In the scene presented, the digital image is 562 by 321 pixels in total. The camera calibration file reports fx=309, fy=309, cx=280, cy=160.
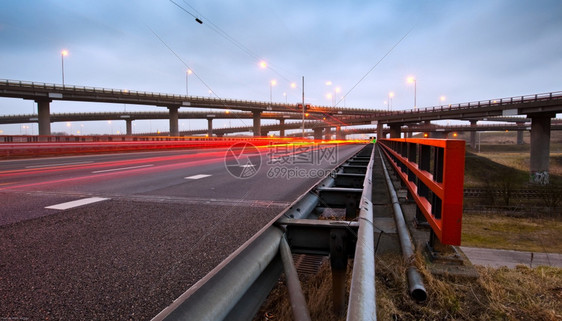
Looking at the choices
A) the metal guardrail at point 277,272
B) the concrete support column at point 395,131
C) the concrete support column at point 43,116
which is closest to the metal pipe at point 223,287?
the metal guardrail at point 277,272

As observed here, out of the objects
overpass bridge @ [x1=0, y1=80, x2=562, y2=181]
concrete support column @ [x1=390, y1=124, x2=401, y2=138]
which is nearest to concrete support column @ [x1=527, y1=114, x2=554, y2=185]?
overpass bridge @ [x1=0, y1=80, x2=562, y2=181]

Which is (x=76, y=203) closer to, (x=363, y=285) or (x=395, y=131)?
(x=363, y=285)

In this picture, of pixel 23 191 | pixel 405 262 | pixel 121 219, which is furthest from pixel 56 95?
pixel 405 262

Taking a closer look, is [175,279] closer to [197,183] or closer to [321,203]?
[321,203]

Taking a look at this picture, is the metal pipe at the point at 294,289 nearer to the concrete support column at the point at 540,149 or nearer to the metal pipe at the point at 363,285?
the metal pipe at the point at 363,285

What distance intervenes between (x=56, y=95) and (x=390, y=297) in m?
72.2

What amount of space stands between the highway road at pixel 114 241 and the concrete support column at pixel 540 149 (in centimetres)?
Result: 5458

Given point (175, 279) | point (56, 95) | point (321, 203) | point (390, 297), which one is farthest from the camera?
point (56, 95)

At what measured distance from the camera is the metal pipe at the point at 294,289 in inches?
63.5

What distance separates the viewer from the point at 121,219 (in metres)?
4.71

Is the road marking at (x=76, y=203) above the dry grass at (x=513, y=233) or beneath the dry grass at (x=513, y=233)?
above

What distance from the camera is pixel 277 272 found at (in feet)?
7.49

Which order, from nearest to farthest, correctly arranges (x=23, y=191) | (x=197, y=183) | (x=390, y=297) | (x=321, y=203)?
1. (x=390, y=297)
2. (x=321, y=203)
3. (x=23, y=191)
4. (x=197, y=183)

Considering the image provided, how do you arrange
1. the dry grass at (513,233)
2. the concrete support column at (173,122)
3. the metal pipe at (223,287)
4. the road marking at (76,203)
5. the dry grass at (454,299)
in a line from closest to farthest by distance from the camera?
1. the metal pipe at (223,287)
2. the dry grass at (454,299)
3. the road marking at (76,203)
4. the dry grass at (513,233)
5. the concrete support column at (173,122)
